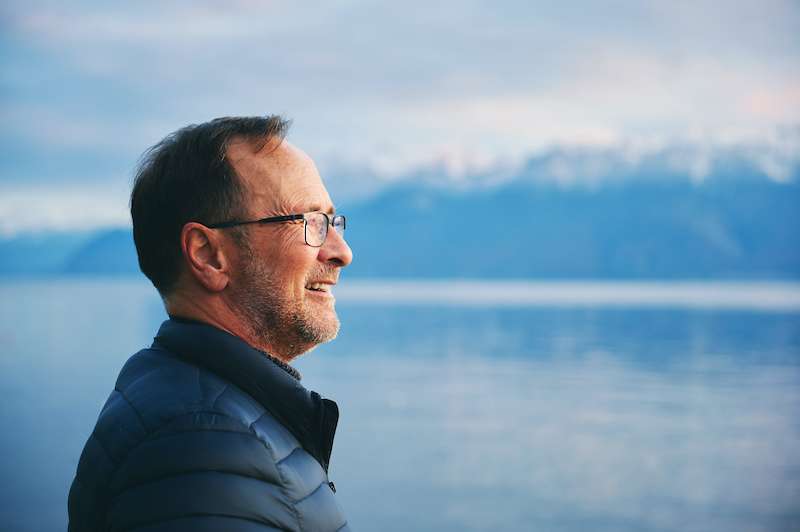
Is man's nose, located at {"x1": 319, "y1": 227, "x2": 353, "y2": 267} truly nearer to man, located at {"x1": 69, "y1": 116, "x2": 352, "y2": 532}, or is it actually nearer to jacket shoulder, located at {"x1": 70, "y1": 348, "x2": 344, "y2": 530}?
man, located at {"x1": 69, "y1": 116, "x2": 352, "y2": 532}

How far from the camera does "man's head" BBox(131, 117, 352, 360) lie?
1823 mm

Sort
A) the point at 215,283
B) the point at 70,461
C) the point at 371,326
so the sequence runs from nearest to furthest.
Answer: the point at 215,283 < the point at 70,461 < the point at 371,326

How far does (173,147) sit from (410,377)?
25.9 m

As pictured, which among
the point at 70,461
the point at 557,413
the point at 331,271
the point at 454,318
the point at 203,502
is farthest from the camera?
the point at 454,318

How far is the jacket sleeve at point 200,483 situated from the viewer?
4.66 feet

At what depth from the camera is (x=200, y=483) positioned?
1427 mm

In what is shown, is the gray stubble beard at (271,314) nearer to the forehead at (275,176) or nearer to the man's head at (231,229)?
the man's head at (231,229)

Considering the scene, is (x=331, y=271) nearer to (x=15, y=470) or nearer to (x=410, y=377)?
(x=15, y=470)

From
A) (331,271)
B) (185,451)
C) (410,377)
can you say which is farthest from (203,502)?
(410,377)

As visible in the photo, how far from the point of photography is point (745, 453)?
58.2 feet

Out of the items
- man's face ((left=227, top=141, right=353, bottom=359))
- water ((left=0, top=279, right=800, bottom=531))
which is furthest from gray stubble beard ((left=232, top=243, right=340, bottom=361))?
water ((left=0, top=279, right=800, bottom=531))

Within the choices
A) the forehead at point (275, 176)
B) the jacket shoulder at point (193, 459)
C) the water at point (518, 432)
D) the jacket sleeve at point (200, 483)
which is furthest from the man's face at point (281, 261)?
the water at point (518, 432)

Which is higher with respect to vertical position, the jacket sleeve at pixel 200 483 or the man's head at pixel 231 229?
the man's head at pixel 231 229

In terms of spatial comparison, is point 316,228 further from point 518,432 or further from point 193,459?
point 518,432
